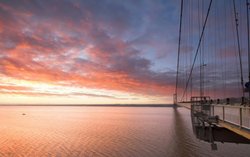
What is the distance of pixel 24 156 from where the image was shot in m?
20.6

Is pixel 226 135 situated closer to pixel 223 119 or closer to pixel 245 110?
pixel 223 119

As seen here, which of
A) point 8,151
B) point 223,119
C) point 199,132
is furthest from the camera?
point 8,151

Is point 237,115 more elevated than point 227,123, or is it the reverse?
point 237,115

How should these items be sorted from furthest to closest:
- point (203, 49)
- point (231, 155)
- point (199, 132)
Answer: point (203, 49) → point (231, 155) → point (199, 132)

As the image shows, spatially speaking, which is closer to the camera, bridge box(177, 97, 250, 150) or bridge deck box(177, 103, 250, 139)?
bridge deck box(177, 103, 250, 139)

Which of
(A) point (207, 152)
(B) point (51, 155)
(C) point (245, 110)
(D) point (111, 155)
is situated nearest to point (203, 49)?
(A) point (207, 152)

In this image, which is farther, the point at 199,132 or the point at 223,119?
the point at 199,132

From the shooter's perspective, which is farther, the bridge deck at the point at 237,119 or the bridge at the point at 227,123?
the bridge at the point at 227,123

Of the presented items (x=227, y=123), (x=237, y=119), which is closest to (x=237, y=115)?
(x=237, y=119)

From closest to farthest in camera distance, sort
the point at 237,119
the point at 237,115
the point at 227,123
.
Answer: the point at 237,115 < the point at 237,119 < the point at 227,123

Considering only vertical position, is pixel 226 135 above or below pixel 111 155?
above

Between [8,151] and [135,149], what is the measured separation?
38.6 ft

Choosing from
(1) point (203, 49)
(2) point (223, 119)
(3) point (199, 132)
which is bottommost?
(3) point (199, 132)

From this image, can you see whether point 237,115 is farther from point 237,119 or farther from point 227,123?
point 227,123
